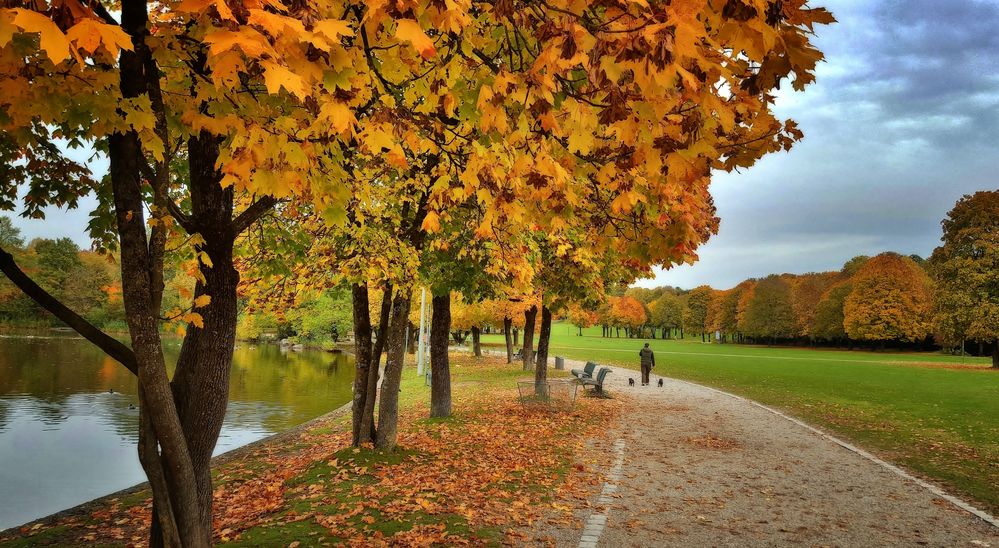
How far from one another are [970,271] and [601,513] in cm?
4664

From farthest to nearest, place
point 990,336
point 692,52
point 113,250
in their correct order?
1. point 990,336
2. point 113,250
3. point 692,52

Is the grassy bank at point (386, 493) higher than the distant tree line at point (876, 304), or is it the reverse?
the distant tree line at point (876, 304)

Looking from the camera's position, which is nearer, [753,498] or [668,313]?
[753,498]

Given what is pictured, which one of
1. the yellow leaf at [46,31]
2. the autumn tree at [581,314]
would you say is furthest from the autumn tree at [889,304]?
the yellow leaf at [46,31]

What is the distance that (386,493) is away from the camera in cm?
868

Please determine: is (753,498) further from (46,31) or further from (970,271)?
(970,271)

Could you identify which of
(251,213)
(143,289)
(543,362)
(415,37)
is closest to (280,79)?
(415,37)

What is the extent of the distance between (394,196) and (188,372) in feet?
18.7

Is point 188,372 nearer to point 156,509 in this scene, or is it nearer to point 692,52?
point 156,509

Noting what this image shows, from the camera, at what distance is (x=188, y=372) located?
5297 millimetres

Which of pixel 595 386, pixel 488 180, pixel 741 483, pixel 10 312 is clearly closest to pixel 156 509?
pixel 488 180

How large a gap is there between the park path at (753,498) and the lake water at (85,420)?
35.4ft

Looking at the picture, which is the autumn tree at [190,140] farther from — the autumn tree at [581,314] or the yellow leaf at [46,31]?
the autumn tree at [581,314]

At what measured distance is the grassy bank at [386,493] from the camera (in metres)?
7.09
